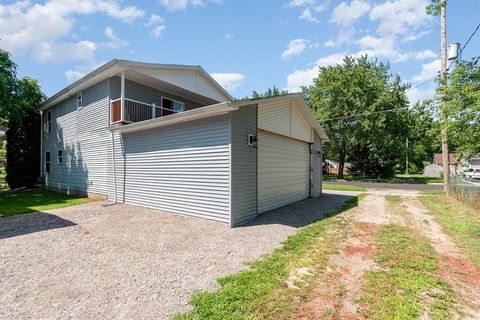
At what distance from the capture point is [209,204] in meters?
7.04

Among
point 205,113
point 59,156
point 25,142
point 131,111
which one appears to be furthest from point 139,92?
point 25,142

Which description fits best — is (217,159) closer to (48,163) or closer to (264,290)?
(264,290)

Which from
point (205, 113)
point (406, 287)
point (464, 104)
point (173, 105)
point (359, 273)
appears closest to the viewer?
point (406, 287)

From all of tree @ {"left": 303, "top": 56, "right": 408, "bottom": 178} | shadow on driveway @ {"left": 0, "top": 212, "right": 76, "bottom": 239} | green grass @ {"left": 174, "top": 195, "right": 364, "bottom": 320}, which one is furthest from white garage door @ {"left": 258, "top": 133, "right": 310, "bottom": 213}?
tree @ {"left": 303, "top": 56, "right": 408, "bottom": 178}

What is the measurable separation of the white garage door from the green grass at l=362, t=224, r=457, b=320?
399cm

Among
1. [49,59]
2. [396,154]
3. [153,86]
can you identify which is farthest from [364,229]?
[396,154]

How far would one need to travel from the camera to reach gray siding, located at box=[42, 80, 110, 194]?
10.8 metres

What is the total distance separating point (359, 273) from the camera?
387 cm

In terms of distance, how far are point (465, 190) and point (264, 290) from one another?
1150 centimetres

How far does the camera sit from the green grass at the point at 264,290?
108 inches

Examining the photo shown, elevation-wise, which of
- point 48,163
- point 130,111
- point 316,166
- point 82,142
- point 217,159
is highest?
point 130,111

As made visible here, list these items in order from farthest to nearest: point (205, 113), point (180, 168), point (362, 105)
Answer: point (362, 105), point (180, 168), point (205, 113)

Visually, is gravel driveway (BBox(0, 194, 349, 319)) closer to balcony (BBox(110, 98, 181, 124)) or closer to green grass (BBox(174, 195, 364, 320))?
green grass (BBox(174, 195, 364, 320))

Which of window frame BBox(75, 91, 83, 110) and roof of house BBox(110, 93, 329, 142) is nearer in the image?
roof of house BBox(110, 93, 329, 142)
